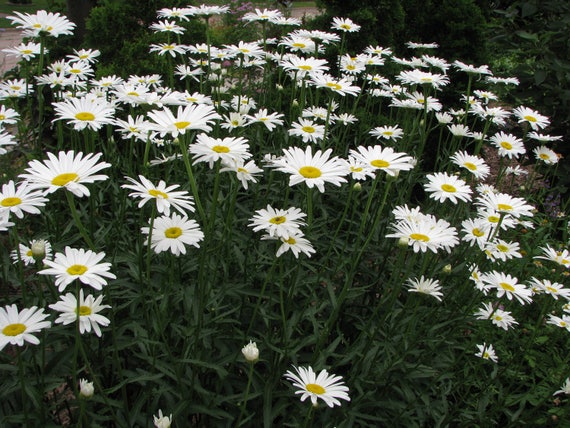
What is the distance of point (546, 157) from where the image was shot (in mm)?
3754

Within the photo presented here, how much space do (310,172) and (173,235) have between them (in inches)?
23.5

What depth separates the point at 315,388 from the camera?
1787mm

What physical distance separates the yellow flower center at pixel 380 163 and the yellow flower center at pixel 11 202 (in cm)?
138

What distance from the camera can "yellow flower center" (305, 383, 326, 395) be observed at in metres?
1.77

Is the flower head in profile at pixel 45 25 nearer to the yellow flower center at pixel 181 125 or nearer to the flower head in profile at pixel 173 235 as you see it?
the yellow flower center at pixel 181 125

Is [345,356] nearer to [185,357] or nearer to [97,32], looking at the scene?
[185,357]

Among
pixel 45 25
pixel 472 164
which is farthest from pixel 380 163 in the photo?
pixel 45 25

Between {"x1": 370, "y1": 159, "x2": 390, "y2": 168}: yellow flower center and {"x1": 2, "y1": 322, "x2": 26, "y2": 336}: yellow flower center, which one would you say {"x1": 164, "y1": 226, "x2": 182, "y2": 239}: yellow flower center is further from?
{"x1": 370, "y1": 159, "x2": 390, "y2": 168}: yellow flower center

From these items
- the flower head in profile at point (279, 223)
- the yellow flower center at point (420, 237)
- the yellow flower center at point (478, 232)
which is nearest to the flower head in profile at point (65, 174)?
the flower head in profile at point (279, 223)

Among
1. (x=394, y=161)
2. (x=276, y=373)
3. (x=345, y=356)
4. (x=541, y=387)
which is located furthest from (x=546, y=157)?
(x=276, y=373)

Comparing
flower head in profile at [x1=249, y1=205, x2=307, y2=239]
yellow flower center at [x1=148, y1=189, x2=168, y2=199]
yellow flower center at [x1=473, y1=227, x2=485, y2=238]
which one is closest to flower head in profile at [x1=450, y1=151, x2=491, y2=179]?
yellow flower center at [x1=473, y1=227, x2=485, y2=238]

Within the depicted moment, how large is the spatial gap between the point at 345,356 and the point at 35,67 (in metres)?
4.24

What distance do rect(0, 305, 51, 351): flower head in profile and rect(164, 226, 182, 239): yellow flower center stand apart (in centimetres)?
49

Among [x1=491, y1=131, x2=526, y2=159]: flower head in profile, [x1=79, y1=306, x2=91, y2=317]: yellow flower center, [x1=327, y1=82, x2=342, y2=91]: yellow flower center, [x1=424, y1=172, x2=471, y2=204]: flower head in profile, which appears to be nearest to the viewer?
[x1=79, y1=306, x2=91, y2=317]: yellow flower center
